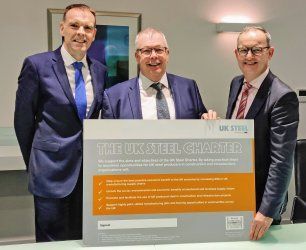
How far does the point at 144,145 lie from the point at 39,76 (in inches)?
27.7

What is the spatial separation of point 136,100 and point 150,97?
0.27 feet

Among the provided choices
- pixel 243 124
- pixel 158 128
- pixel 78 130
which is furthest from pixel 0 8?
pixel 243 124

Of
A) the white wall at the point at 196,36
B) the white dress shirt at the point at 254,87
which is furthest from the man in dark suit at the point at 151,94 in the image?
the white wall at the point at 196,36

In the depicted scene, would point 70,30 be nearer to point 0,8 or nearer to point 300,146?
point 0,8

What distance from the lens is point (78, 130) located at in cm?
185

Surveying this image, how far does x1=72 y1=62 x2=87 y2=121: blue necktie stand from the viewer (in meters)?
1.83

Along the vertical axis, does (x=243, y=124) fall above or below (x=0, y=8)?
below

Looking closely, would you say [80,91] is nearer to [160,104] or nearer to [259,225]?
[160,104]

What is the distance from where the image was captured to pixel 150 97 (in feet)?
5.98

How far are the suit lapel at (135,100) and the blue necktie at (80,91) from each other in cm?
25

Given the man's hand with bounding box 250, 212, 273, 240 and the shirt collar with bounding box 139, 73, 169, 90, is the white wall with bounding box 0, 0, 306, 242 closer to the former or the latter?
the shirt collar with bounding box 139, 73, 169, 90

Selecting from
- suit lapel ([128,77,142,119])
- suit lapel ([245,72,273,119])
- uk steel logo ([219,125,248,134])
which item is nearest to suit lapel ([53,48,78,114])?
suit lapel ([128,77,142,119])

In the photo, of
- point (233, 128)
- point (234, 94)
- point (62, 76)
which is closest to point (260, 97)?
point (233, 128)

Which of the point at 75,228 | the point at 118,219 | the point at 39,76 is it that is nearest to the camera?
the point at 118,219
